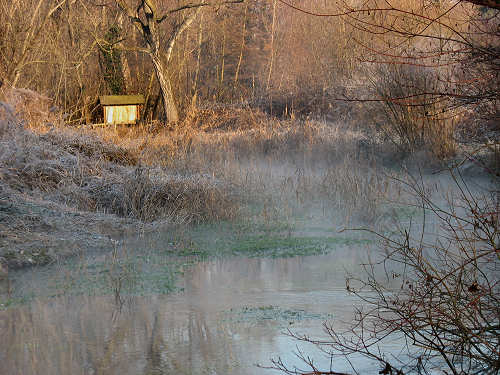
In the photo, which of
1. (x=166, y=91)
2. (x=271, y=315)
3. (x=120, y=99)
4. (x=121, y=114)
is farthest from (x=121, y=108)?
(x=271, y=315)

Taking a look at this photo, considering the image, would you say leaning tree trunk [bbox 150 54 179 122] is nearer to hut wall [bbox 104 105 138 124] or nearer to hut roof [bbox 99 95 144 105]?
hut roof [bbox 99 95 144 105]

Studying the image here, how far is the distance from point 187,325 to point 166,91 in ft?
47.1

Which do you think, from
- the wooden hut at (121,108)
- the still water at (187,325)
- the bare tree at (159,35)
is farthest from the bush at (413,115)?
the bare tree at (159,35)

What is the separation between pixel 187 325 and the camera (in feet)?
17.2

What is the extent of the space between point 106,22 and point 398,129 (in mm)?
10200

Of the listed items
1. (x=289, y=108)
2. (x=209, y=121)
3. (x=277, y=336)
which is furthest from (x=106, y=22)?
(x=277, y=336)

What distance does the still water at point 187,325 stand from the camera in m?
4.54

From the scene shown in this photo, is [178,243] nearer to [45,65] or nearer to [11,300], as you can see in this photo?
[11,300]

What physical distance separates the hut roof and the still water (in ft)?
32.7

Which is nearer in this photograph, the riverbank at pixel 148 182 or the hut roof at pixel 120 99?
the riverbank at pixel 148 182

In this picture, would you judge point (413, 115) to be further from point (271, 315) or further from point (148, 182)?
point (271, 315)

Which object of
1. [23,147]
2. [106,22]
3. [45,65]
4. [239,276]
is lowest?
[239,276]

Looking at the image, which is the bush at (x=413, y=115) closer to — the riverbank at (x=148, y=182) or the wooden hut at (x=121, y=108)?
the riverbank at (x=148, y=182)

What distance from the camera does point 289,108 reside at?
19953 mm
